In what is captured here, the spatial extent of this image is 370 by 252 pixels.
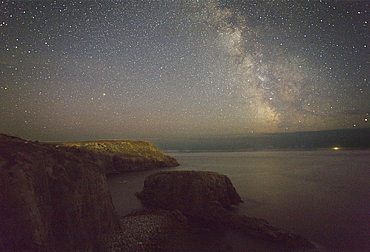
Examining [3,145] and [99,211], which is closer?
[3,145]

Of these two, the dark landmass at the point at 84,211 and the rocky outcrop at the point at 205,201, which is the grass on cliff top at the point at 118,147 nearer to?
the rocky outcrop at the point at 205,201

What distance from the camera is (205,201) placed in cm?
1570

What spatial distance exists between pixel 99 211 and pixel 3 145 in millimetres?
4833

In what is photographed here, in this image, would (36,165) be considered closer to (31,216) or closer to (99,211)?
(31,216)

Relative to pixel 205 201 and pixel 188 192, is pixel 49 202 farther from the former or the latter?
pixel 205 201

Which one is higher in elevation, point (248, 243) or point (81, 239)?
point (81, 239)

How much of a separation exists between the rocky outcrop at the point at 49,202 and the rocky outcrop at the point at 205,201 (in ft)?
23.4

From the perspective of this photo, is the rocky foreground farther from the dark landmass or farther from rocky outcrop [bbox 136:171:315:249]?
rocky outcrop [bbox 136:171:315:249]

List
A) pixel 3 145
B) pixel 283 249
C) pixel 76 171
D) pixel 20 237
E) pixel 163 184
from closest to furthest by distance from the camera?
pixel 20 237
pixel 3 145
pixel 76 171
pixel 283 249
pixel 163 184

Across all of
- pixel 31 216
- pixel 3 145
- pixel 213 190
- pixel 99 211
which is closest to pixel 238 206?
pixel 213 190

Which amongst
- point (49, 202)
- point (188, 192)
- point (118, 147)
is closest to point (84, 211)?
point (49, 202)

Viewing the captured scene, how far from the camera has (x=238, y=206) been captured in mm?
19031

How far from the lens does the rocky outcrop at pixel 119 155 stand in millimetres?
49031

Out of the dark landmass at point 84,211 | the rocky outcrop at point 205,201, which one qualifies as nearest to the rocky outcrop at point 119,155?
the rocky outcrop at point 205,201
